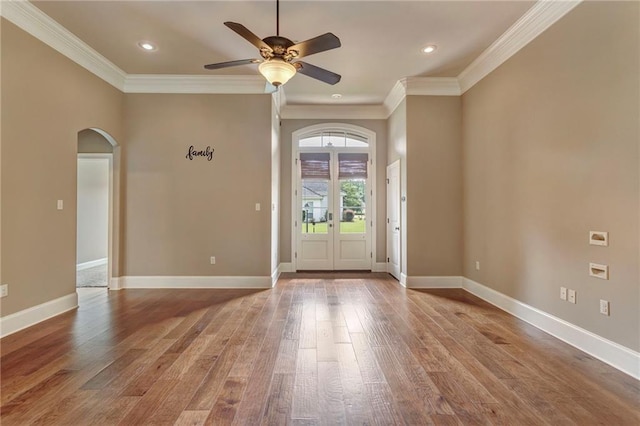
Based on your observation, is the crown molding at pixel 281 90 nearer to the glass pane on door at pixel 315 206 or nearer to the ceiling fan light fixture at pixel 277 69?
the glass pane on door at pixel 315 206

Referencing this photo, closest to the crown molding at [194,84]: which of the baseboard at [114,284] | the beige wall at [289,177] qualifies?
the beige wall at [289,177]

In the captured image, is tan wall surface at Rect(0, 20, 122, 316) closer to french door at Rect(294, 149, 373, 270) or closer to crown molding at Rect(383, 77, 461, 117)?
french door at Rect(294, 149, 373, 270)

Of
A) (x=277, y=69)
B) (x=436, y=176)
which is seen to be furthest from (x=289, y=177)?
(x=277, y=69)

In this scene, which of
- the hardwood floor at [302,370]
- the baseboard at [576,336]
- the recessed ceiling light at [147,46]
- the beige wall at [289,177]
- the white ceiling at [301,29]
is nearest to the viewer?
the hardwood floor at [302,370]

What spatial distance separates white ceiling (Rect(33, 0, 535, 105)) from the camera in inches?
124

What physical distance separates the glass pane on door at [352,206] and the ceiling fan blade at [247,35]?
393 cm

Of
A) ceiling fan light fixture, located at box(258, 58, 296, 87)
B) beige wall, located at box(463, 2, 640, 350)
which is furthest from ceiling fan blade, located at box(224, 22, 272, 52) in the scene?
beige wall, located at box(463, 2, 640, 350)

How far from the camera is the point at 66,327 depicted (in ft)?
10.5

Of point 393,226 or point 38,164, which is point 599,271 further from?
point 38,164

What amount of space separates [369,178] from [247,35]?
4.25 m

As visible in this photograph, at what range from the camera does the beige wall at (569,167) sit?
7.72 feet

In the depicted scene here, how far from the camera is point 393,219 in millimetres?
5855

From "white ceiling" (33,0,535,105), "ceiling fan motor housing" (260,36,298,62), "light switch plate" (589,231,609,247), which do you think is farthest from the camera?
"white ceiling" (33,0,535,105)

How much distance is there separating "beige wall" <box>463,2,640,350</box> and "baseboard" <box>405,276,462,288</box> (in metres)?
0.68
